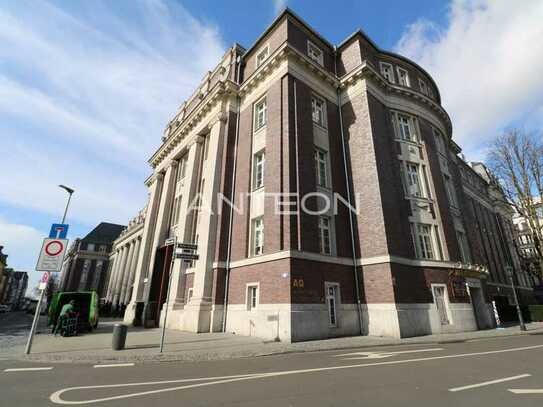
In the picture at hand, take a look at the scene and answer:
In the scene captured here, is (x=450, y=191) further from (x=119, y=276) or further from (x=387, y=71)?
(x=119, y=276)

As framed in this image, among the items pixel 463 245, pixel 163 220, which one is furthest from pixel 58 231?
pixel 463 245

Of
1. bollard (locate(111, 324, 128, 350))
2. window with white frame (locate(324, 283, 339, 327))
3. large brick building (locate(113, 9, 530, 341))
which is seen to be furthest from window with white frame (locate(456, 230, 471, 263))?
bollard (locate(111, 324, 128, 350))

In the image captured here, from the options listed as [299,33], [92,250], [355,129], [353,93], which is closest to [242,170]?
[355,129]

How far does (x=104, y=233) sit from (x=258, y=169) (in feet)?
241

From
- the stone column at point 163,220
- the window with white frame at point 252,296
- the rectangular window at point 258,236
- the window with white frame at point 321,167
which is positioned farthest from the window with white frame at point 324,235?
the stone column at point 163,220

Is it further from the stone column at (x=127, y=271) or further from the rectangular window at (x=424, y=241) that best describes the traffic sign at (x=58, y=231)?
the stone column at (x=127, y=271)

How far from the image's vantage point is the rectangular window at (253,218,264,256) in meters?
15.8

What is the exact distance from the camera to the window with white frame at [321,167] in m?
17.1

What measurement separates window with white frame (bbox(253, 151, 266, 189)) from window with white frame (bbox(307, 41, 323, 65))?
8.86 meters

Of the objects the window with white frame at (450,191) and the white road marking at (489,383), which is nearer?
the white road marking at (489,383)

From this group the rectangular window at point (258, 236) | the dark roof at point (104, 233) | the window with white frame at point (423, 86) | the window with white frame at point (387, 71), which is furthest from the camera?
the dark roof at point (104, 233)

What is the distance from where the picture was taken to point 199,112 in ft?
74.6

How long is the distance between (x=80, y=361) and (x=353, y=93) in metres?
20.7

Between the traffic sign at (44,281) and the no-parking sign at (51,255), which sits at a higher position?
the no-parking sign at (51,255)
